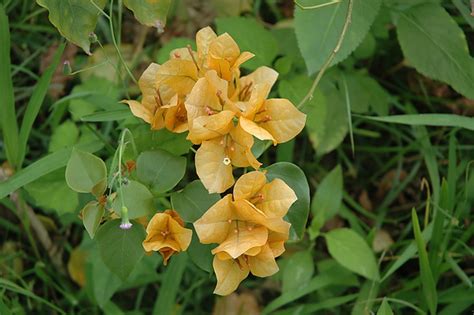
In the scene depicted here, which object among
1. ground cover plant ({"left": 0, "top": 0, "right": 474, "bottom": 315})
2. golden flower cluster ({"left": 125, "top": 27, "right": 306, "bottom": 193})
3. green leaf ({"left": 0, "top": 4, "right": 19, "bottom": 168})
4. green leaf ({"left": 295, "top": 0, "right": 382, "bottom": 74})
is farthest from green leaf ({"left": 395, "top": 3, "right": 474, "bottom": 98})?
green leaf ({"left": 0, "top": 4, "right": 19, "bottom": 168})

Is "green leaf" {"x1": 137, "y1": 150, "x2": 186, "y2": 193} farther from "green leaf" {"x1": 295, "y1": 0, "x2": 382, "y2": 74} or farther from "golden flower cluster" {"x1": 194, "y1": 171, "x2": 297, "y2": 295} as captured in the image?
"green leaf" {"x1": 295, "y1": 0, "x2": 382, "y2": 74}

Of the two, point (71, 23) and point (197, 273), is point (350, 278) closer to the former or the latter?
point (197, 273)

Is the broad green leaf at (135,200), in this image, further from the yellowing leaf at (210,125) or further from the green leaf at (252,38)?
the green leaf at (252,38)

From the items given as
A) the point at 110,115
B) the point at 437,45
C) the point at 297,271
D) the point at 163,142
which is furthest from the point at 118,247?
the point at 437,45

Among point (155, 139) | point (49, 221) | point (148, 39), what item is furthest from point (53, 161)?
point (148, 39)

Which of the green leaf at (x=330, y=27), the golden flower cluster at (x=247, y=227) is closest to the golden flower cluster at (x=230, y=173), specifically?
the golden flower cluster at (x=247, y=227)
